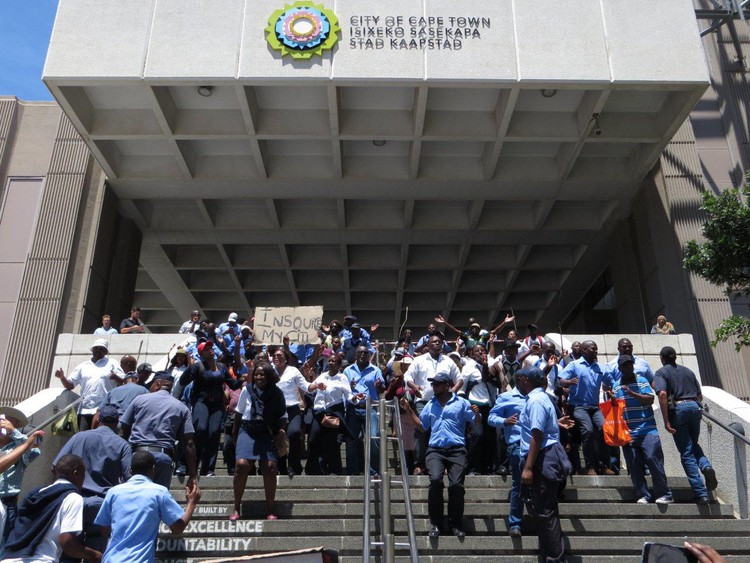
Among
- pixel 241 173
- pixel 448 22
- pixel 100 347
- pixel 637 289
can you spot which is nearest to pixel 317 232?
pixel 241 173

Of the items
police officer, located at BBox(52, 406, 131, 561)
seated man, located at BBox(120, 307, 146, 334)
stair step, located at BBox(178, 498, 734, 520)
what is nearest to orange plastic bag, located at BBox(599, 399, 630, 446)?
stair step, located at BBox(178, 498, 734, 520)

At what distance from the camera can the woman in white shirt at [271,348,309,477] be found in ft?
30.8

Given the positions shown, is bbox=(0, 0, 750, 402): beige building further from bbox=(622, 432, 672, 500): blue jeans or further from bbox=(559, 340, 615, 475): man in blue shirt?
bbox=(622, 432, 672, 500): blue jeans

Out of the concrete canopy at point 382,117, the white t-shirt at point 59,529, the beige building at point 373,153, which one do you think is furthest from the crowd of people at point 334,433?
the beige building at point 373,153

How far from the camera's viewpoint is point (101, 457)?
273 inches

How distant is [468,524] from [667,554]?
4868 mm

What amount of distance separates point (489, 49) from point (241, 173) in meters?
6.92

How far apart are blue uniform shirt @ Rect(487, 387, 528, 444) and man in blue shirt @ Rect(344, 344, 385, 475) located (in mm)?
1702

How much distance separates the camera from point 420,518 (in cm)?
809

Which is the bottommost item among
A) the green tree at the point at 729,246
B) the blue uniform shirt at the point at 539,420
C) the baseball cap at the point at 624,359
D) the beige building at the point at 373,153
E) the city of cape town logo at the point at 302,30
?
the blue uniform shirt at the point at 539,420

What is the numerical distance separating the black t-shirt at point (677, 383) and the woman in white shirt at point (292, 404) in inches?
179

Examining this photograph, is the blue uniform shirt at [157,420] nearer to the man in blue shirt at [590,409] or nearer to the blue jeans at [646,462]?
the man in blue shirt at [590,409]

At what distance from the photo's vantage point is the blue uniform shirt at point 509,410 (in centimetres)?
824

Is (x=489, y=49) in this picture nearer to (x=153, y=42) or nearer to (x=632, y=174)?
(x=632, y=174)
